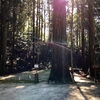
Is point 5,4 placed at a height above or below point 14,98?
above

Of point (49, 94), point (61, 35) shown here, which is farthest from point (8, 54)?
point (49, 94)

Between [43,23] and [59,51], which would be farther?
[43,23]

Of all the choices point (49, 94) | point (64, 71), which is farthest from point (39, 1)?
point (49, 94)

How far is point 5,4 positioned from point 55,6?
8137mm

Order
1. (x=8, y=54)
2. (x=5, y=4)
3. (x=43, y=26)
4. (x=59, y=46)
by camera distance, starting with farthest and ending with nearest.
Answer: (x=43, y=26)
(x=8, y=54)
(x=5, y=4)
(x=59, y=46)

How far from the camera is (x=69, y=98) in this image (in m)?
6.88

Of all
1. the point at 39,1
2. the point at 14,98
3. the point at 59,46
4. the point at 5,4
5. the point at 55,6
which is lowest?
the point at 14,98

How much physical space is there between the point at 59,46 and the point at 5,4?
9474mm

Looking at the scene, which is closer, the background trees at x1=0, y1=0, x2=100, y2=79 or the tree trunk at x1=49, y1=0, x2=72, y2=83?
the tree trunk at x1=49, y1=0, x2=72, y2=83

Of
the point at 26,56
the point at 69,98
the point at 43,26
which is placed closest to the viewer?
the point at 69,98

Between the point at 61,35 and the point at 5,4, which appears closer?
the point at 61,35

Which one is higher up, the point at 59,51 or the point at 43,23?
the point at 43,23

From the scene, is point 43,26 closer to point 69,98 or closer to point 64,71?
point 64,71

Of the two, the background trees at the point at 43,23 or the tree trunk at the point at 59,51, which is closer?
the tree trunk at the point at 59,51
